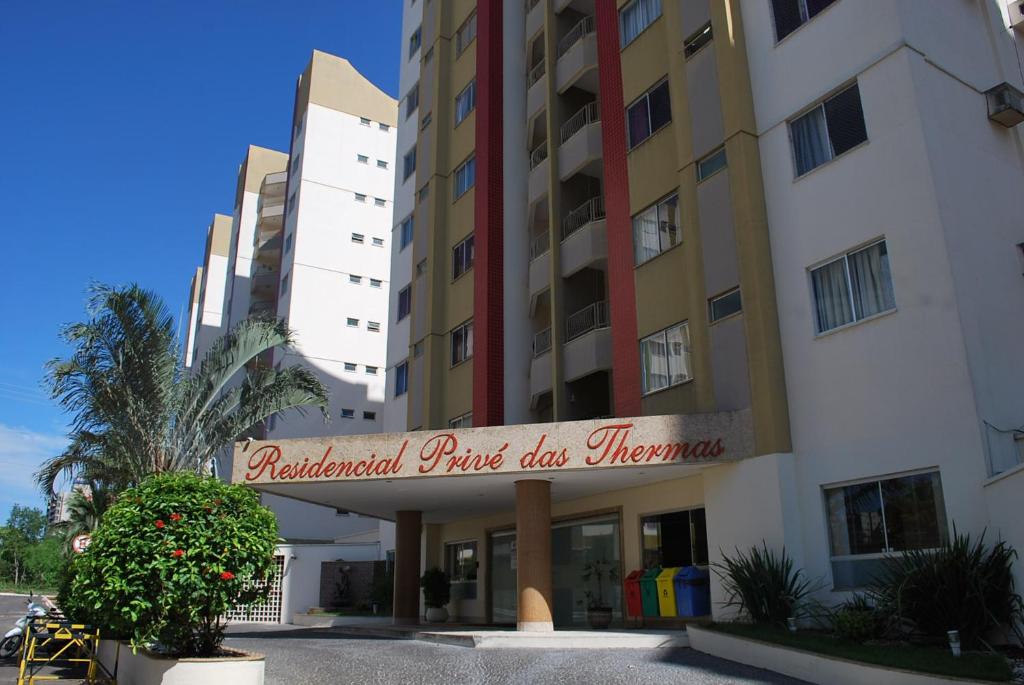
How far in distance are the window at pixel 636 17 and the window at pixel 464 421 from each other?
12112 mm

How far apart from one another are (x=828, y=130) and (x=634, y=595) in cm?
1118

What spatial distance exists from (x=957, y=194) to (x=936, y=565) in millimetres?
6842

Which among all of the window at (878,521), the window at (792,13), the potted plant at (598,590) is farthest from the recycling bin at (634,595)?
the window at (792,13)

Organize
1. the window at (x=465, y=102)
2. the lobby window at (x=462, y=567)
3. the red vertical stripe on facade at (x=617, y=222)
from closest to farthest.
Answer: the red vertical stripe on facade at (x=617, y=222), the lobby window at (x=462, y=567), the window at (x=465, y=102)

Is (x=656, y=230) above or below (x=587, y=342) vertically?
above

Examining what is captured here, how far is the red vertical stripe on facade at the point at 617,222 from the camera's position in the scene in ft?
69.1

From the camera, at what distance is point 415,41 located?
39.2 m

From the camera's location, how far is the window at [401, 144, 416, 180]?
37128 mm

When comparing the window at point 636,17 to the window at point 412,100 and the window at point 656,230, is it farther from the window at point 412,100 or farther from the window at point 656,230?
the window at point 412,100

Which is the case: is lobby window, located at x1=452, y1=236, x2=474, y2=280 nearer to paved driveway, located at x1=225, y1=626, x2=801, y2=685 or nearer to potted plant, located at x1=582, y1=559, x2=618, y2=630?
potted plant, located at x1=582, y1=559, x2=618, y2=630

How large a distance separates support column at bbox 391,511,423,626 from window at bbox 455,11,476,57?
58.5 ft

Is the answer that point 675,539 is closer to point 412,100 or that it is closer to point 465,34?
point 465,34

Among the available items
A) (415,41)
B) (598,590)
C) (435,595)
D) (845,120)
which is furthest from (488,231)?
(415,41)

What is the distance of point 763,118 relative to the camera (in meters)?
18.9
